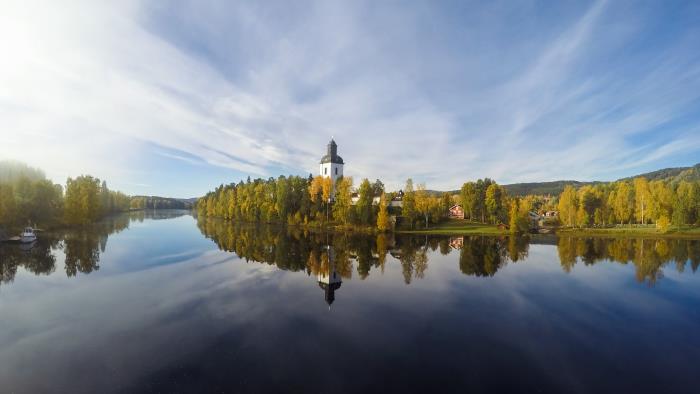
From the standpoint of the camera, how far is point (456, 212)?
10156cm

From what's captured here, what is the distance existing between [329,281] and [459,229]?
5901 centimetres

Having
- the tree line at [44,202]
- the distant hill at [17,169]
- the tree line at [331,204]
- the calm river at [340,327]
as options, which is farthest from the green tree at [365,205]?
the distant hill at [17,169]

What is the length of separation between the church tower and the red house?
128 ft

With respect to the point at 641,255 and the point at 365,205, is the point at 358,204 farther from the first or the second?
the point at 641,255

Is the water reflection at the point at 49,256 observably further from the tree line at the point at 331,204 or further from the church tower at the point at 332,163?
the church tower at the point at 332,163

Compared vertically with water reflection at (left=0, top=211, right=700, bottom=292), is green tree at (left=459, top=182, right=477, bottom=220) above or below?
above

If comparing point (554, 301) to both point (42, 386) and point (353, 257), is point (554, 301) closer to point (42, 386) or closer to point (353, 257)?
point (353, 257)

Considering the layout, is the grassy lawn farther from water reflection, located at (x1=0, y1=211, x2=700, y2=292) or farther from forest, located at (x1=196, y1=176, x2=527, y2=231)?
water reflection, located at (x1=0, y1=211, x2=700, y2=292)

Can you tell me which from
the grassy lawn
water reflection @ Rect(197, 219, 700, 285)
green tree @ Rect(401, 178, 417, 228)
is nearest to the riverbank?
the grassy lawn

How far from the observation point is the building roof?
10150 cm

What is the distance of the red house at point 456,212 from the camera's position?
99656 millimetres

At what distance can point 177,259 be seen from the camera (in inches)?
1389

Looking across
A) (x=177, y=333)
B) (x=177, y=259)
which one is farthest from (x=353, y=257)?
(x=177, y=333)

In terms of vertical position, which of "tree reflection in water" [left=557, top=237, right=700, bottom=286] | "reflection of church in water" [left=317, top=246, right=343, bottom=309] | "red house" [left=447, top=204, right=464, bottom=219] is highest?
"red house" [left=447, top=204, right=464, bottom=219]
